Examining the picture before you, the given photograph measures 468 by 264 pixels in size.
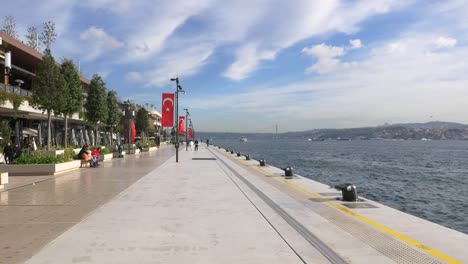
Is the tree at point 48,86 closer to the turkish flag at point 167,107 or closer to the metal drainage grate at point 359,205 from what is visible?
the turkish flag at point 167,107

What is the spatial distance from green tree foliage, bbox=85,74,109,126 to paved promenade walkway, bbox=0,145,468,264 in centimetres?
2682

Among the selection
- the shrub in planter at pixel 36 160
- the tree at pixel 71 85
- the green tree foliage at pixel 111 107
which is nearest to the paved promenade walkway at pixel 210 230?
the shrub in planter at pixel 36 160

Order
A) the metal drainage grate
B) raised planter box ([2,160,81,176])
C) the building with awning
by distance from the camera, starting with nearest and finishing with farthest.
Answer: the metal drainage grate
raised planter box ([2,160,81,176])
the building with awning

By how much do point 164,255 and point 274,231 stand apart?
7.92ft

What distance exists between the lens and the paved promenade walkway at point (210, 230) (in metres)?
5.84

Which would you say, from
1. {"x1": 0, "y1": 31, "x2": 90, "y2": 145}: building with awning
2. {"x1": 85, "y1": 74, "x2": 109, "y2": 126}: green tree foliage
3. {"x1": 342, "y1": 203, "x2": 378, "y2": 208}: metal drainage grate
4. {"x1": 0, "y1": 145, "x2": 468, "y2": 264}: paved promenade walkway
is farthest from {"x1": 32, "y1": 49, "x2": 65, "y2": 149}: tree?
{"x1": 342, "y1": 203, "x2": 378, "y2": 208}: metal drainage grate

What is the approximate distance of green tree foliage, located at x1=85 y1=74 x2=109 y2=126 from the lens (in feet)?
125

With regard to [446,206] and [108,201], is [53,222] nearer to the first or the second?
[108,201]

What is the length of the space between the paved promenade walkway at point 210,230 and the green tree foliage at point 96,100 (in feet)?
88.0

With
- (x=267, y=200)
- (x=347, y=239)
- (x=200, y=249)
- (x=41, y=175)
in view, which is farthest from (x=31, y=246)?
(x=41, y=175)

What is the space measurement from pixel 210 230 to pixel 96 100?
33.8m

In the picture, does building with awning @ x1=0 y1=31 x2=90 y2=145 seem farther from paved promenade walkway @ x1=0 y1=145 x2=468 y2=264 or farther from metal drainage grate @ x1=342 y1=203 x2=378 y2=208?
metal drainage grate @ x1=342 y1=203 x2=378 y2=208

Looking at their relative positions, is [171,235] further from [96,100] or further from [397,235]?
[96,100]

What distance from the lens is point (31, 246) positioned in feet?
20.7
